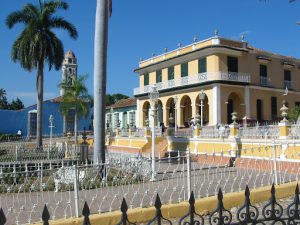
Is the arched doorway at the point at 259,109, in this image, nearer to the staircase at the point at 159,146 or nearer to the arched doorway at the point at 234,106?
the arched doorway at the point at 234,106

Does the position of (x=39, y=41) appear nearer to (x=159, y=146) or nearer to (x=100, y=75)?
(x=159, y=146)

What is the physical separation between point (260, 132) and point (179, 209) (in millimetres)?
9566

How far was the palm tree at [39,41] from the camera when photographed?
25391 millimetres

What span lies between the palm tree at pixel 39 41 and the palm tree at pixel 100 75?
1441 centimetres

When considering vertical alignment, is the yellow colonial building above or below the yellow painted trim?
above

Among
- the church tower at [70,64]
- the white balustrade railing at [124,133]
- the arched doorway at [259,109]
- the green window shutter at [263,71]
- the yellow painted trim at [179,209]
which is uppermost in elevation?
the church tower at [70,64]

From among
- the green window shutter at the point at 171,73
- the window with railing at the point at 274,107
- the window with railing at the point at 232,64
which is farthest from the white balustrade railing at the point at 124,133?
the window with railing at the point at 274,107

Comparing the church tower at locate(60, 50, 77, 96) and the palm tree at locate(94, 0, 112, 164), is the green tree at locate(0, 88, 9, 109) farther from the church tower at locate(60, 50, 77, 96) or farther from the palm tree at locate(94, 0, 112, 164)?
the palm tree at locate(94, 0, 112, 164)

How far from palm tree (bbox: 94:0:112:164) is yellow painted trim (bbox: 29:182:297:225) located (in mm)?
4931

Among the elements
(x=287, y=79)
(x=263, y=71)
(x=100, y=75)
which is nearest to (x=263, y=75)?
(x=263, y=71)

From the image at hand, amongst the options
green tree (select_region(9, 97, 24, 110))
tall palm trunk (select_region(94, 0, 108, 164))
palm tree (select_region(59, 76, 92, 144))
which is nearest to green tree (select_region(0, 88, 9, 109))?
green tree (select_region(9, 97, 24, 110))

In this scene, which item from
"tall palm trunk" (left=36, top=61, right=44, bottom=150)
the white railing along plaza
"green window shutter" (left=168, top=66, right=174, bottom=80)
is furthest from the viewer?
"green window shutter" (left=168, top=66, right=174, bottom=80)

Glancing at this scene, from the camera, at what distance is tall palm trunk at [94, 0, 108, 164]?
1173cm

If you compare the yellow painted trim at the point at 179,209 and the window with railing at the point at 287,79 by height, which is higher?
the window with railing at the point at 287,79
